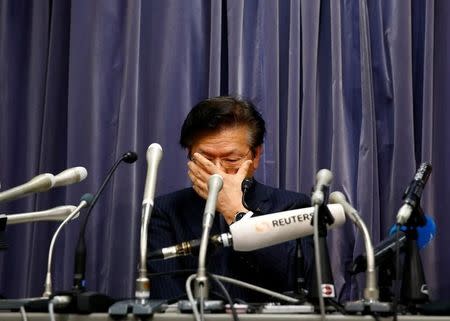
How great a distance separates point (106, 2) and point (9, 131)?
21.6 inches

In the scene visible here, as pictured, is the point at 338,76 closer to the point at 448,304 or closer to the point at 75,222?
the point at 75,222

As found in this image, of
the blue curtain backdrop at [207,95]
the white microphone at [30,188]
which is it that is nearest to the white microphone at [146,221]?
the white microphone at [30,188]

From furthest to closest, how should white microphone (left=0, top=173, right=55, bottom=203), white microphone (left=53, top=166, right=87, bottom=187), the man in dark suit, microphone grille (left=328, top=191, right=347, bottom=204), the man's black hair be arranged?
the man's black hair, the man in dark suit, white microphone (left=53, top=166, right=87, bottom=187), white microphone (left=0, top=173, right=55, bottom=203), microphone grille (left=328, top=191, right=347, bottom=204)

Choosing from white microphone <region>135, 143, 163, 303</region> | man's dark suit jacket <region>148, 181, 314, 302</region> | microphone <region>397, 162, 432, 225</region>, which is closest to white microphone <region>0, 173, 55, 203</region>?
white microphone <region>135, 143, 163, 303</region>

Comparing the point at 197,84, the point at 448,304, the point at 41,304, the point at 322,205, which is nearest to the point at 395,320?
the point at 448,304

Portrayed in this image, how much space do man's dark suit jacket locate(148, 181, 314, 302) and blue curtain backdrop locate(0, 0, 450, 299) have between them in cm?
18

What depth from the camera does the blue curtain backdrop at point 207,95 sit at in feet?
7.06

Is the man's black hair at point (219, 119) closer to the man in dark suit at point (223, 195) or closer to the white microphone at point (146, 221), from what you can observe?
the man in dark suit at point (223, 195)

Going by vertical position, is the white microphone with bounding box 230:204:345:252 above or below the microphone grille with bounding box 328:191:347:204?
below

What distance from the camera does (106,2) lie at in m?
2.42

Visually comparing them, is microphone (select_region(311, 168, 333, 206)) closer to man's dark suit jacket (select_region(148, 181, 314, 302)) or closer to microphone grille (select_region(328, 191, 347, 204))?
microphone grille (select_region(328, 191, 347, 204))

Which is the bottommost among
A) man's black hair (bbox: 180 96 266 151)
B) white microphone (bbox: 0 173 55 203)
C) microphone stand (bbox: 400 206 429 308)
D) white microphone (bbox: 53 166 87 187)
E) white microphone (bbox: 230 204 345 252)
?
microphone stand (bbox: 400 206 429 308)

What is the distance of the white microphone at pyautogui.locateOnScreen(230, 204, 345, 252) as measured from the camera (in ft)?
4.33

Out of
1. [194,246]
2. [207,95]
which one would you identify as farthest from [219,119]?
[194,246]
